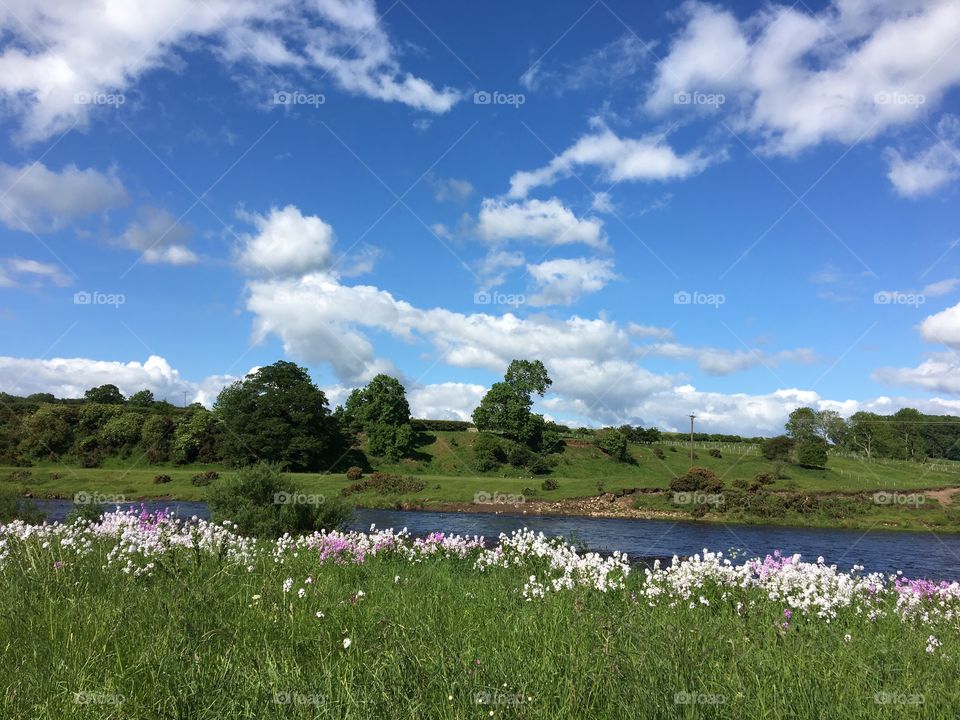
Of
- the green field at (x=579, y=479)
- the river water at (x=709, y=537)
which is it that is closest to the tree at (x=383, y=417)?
the green field at (x=579, y=479)

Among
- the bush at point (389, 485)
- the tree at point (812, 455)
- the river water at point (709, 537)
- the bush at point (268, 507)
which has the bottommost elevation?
the river water at point (709, 537)

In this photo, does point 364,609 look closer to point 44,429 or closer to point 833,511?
point 833,511

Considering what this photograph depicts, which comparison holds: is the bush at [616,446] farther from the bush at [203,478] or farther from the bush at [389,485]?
the bush at [203,478]

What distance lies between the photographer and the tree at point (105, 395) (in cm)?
11863

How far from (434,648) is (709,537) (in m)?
42.9

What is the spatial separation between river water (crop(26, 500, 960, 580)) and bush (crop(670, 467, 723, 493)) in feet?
29.3

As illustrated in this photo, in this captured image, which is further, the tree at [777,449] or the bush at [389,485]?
the tree at [777,449]

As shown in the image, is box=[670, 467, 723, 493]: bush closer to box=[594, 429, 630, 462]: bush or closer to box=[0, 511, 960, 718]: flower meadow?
box=[594, 429, 630, 462]: bush

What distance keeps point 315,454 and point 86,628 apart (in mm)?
84869

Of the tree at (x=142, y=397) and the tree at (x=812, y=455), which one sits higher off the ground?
the tree at (x=142, y=397)

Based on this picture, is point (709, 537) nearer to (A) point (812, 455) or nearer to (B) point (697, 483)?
(B) point (697, 483)

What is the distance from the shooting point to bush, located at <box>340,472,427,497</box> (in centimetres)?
6411

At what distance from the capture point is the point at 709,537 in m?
42.6

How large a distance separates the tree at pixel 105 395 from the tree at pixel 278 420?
46378 mm
